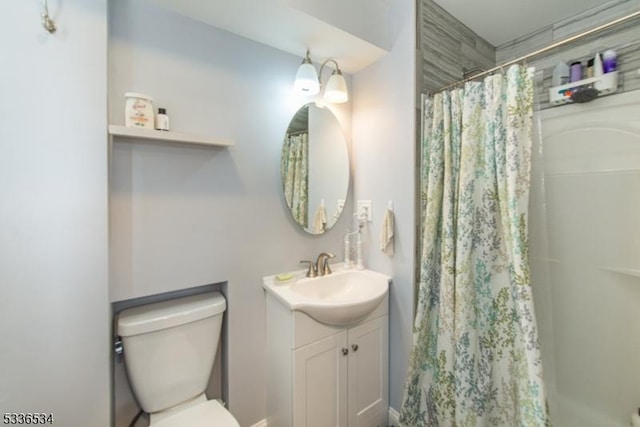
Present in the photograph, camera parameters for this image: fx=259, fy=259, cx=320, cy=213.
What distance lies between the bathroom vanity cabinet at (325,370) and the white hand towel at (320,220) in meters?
0.51

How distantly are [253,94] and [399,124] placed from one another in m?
0.87

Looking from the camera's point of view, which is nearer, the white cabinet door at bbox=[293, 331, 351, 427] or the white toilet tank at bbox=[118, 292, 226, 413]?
the white toilet tank at bbox=[118, 292, 226, 413]

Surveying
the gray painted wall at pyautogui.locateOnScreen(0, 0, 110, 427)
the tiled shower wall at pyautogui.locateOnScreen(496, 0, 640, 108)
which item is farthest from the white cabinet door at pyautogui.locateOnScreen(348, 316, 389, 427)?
Result: the tiled shower wall at pyautogui.locateOnScreen(496, 0, 640, 108)

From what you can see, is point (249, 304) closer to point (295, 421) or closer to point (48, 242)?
point (295, 421)

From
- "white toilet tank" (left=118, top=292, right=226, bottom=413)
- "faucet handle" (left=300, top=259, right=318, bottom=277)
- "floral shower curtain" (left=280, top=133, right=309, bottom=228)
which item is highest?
"floral shower curtain" (left=280, top=133, right=309, bottom=228)

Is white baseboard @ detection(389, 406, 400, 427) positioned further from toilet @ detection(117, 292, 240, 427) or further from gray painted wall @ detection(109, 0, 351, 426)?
toilet @ detection(117, 292, 240, 427)

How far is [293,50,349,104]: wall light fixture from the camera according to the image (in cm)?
148

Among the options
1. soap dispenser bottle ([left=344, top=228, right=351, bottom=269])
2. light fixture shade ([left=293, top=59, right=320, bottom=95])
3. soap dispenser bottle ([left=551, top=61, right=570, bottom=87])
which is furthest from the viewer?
soap dispenser bottle ([left=344, top=228, right=351, bottom=269])

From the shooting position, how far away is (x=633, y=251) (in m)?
1.38

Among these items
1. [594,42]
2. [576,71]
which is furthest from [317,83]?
[594,42]

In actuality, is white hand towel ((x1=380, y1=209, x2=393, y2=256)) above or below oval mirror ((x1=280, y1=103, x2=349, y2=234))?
below

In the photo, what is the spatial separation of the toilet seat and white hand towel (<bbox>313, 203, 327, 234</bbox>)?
3.35ft

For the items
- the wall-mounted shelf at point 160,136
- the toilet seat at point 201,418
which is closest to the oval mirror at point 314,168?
the wall-mounted shelf at point 160,136

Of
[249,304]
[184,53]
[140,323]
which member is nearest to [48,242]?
[140,323]
